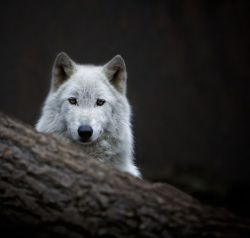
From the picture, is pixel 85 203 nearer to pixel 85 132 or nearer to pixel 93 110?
pixel 85 132

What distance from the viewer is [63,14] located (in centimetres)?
1027

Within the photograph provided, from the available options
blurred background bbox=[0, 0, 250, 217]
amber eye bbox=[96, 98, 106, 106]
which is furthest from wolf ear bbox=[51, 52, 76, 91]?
blurred background bbox=[0, 0, 250, 217]

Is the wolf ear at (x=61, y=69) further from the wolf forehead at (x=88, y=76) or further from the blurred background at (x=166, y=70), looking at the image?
the blurred background at (x=166, y=70)

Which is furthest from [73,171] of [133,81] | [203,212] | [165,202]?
[133,81]

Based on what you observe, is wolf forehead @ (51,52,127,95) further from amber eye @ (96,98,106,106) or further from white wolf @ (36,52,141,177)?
amber eye @ (96,98,106,106)

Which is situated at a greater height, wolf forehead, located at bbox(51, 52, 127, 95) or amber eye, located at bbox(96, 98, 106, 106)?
wolf forehead, located at bbox(51, 52, 127, 95)

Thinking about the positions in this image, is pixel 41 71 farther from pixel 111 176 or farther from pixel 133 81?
pixel 111 176

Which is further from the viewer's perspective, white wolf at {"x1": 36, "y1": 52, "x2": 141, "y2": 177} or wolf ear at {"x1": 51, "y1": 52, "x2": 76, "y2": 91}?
wolf ear at {"x1": 51, "y1": 52, "x2": 76, "y2": 91}

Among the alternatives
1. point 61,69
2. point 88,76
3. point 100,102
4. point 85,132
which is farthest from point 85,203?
point 61,69

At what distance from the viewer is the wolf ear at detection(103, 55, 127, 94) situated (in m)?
6.06

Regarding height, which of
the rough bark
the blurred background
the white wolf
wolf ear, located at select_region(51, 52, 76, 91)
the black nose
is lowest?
the rough bark

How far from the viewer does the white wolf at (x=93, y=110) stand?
546 centimetres

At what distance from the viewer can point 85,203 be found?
3818 millimetres

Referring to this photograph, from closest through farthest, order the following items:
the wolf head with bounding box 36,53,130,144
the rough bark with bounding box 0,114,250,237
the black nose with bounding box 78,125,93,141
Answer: the rough bark with bounding box 0,114,250,237 → the black nose with bounding box 78,125,93,141 → the wolf head with bounding box 36,53,130,144
